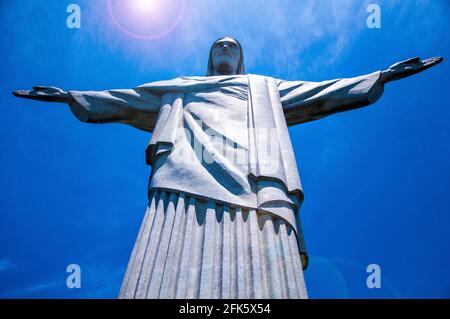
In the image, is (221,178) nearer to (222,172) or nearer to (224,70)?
(222,172)

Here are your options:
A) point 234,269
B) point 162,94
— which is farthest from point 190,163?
point 162,94

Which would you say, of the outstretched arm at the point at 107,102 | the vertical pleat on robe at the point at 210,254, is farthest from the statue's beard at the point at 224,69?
the vertical pleat on robe at the point at 210,254

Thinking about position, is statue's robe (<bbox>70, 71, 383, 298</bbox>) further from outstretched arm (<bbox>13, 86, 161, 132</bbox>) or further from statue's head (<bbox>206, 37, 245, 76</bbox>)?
statue's head (<bbox>206, 37, 245, 76</bbox>)

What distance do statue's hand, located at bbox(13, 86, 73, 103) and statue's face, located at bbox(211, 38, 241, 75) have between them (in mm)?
2635

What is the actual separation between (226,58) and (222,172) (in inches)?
150

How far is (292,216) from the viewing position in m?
7.29

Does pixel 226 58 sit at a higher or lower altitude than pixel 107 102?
higher

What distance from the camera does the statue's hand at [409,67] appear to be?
368 inches

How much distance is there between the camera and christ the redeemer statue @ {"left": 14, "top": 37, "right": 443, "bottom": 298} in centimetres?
639

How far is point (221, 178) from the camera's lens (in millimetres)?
7578

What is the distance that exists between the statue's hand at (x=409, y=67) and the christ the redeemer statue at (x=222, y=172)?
2 centimetres

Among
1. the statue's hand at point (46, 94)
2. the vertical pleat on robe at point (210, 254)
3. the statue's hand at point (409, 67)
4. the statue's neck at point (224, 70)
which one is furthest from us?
the statue's neck at point (224, 70)

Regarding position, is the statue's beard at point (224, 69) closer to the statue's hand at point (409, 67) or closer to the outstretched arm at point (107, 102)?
the outstretched arm at point (107, 102)

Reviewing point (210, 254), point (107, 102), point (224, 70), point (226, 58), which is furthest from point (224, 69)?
point (210, 254)
